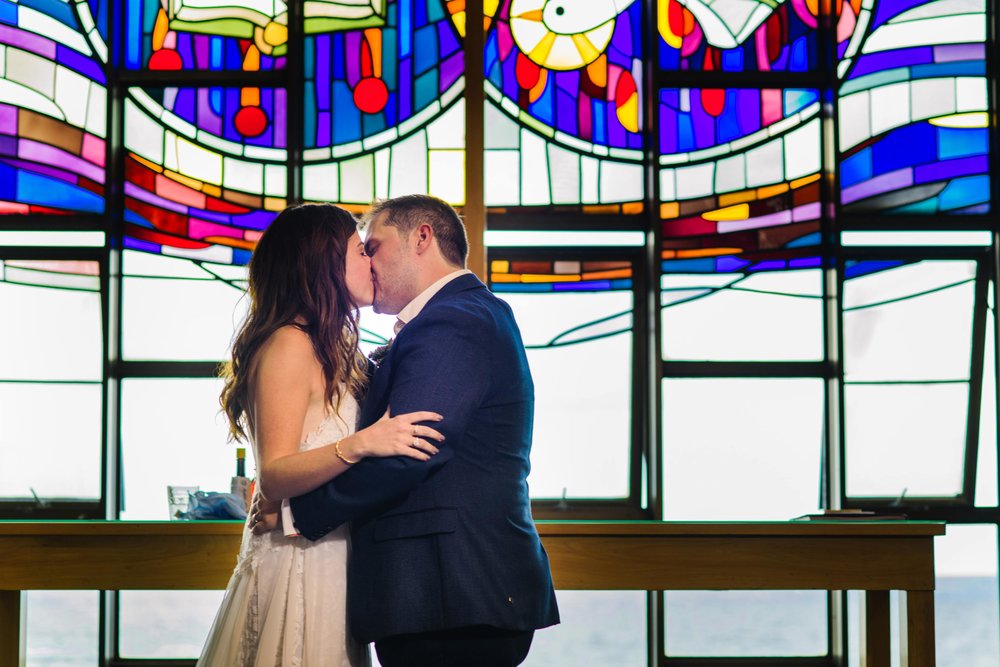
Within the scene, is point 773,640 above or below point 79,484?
below

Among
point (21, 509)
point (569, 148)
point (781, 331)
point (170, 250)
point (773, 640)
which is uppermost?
point (569, 148)

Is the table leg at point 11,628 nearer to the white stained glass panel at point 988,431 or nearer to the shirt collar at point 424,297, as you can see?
the shirt collar at point 424,297

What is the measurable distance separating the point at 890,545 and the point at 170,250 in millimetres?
2678

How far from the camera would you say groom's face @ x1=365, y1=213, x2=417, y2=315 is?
2.27 m

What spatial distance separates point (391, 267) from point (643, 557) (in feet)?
3.96

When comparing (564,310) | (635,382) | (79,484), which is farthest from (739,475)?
(79,484)

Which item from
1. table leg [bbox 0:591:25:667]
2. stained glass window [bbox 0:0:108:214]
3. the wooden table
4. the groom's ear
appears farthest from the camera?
stained glass window [bbox 0:0:108:214]

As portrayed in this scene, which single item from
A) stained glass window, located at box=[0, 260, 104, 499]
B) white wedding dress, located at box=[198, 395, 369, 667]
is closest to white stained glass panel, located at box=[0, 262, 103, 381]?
stained glass window, located at box=[0, 260, 104, 499]

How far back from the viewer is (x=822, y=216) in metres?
4.17

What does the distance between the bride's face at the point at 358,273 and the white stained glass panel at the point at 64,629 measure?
225cm

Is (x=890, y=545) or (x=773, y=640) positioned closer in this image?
(x=890, y=545)

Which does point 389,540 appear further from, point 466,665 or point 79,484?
point 79,484

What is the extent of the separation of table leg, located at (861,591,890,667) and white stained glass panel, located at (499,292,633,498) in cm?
112

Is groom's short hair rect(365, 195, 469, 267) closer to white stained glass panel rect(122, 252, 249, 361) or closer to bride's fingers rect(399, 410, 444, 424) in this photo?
bride's fingers rect(399, 410, 444, 424)
